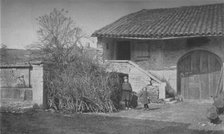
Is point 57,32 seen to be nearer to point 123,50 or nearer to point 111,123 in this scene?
point 123,50

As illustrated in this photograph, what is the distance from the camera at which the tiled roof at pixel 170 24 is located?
13.3m

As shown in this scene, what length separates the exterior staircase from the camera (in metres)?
13.2

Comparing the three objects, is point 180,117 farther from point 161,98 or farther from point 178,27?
point 178,27

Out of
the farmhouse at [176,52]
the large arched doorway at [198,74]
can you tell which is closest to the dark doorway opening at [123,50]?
the farmhouse at [176,52]

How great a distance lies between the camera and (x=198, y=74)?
13867mm

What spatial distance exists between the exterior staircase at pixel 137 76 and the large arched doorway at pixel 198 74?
1.50 meters

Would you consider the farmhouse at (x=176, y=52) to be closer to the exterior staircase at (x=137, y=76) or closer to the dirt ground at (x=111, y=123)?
the exterior staircase at (x=137, y=76)

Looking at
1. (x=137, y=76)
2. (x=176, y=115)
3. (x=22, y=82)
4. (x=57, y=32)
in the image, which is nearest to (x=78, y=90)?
(x=176, y=115)

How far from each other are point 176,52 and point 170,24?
1513 millimetres

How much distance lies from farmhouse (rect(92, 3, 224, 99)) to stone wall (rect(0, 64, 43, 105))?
348 centimetres

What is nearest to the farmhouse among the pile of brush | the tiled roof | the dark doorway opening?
the tiled roof

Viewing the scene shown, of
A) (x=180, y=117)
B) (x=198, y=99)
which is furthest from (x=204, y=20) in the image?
(x=180, y=117)

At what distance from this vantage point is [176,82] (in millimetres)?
14102

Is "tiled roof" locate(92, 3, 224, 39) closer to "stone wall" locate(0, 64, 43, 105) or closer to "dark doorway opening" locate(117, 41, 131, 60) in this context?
"dark doorway opening" locate(117, 41, 131, 60)
